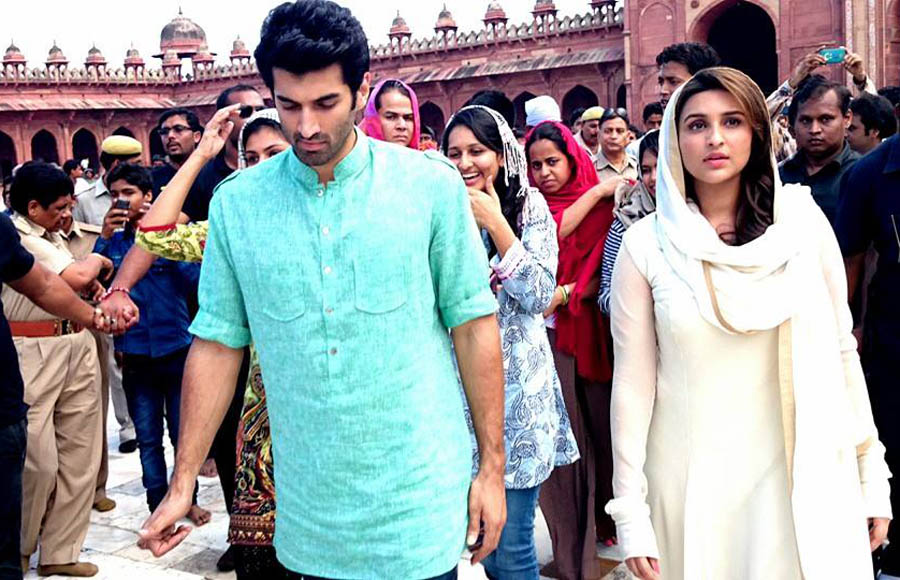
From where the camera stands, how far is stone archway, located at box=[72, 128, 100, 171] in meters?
29.2

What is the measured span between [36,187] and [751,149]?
9.41 feet

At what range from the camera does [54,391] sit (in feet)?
12.1

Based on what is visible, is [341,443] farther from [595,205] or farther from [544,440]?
[595,205]

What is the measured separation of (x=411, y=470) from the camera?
165cm

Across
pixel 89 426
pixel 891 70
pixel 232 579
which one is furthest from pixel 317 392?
pixel 891 70

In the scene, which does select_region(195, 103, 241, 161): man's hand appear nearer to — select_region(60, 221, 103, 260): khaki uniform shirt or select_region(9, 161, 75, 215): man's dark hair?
select_region(9, 161, 75, 215): man's dark hair

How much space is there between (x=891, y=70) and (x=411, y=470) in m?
17.5

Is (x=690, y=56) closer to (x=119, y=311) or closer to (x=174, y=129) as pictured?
(x=119, y=311)

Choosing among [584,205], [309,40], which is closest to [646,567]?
[309,40]

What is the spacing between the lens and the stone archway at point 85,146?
96.0 feet

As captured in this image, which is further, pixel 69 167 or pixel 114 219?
pixel 69 167

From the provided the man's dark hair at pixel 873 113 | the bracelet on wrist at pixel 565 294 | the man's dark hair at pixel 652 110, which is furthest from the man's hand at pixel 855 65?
the bracelet on wrist at pixel 565 294

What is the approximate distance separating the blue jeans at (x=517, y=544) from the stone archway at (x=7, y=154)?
29.0m

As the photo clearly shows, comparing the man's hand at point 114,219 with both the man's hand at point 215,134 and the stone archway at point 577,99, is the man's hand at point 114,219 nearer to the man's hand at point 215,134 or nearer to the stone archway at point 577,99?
the man's hand at point 215,134
